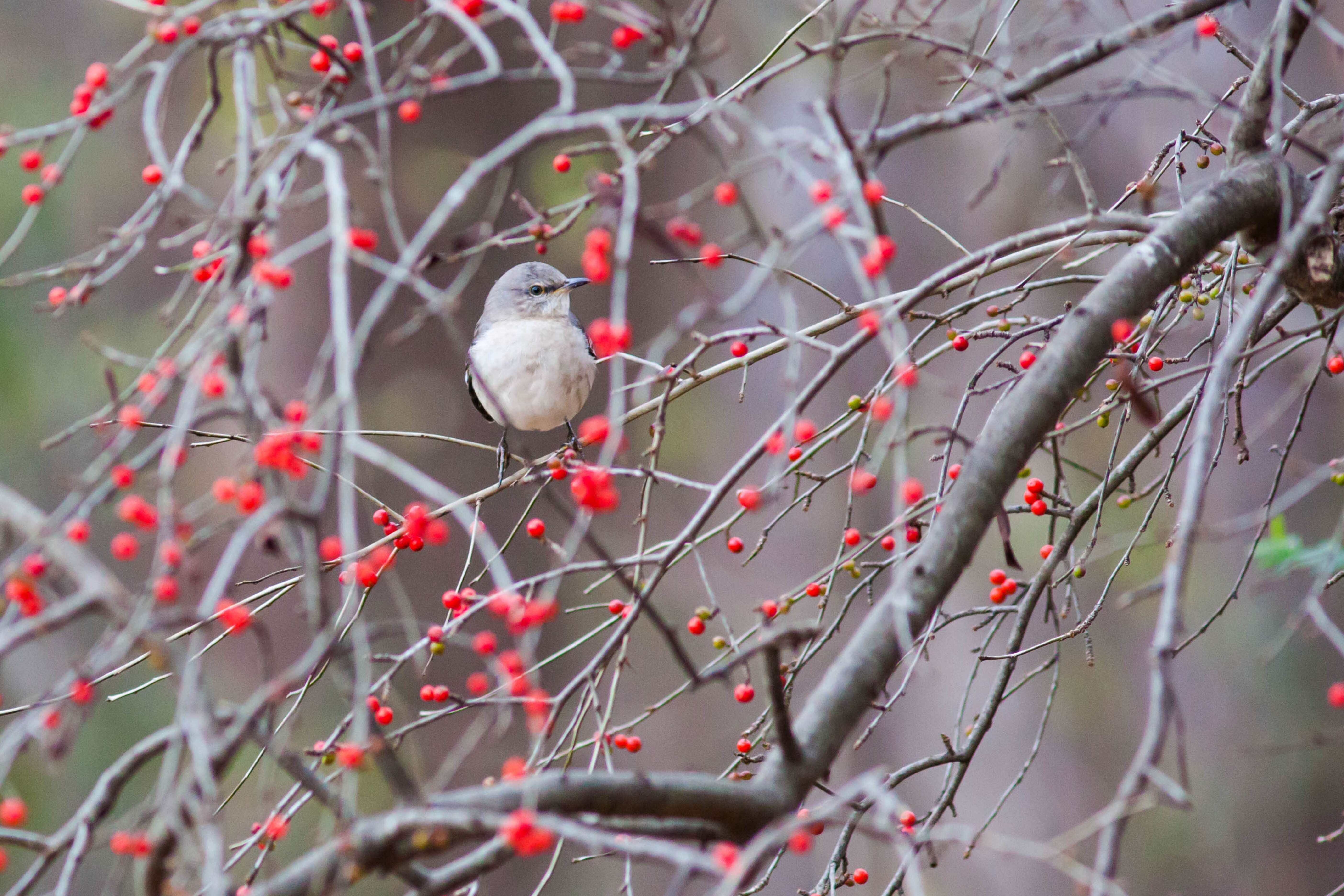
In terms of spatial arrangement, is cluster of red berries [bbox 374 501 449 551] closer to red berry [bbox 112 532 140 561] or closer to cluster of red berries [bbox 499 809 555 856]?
red berry [bbox 112 532 140 561]

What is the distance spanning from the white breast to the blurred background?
1.13 metres

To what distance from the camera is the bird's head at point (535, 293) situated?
498 cm

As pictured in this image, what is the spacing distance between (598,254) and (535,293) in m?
3.11

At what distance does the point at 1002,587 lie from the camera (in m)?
2.87

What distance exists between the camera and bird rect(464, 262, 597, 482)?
4801 mm

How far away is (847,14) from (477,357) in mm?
3313

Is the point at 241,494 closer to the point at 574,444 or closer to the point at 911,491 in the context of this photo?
the point at 911,491

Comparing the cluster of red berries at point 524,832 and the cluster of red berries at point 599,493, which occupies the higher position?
the cluster of red berries at point 599,493

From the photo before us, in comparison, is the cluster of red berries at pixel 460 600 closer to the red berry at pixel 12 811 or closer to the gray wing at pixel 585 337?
the red berry at pixel 12 811

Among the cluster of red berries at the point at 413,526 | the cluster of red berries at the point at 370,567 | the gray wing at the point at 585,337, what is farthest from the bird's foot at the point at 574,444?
the cluster of red berries at the point at 370,567

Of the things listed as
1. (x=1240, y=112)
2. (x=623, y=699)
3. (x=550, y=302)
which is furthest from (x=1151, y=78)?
(x=623, y=699)

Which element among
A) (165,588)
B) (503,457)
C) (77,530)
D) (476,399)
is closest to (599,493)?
(165,588)

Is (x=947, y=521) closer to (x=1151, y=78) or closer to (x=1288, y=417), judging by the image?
(x=1151, y=78)

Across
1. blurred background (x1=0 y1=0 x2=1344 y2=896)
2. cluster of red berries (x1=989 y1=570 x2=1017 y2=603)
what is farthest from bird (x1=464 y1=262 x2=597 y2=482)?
cluster of red berries (x1=989 y1=570 x2=1017 y2=603)
